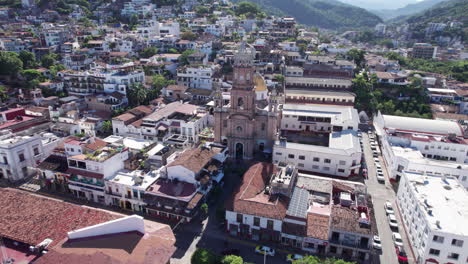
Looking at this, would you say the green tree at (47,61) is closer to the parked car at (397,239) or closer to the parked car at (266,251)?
the parked car at (266,251)

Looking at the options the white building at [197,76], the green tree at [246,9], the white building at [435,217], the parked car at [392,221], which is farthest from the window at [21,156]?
the green tree at [246,9]

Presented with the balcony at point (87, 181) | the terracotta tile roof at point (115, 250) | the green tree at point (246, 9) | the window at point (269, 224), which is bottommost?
the window at point (269, 224)

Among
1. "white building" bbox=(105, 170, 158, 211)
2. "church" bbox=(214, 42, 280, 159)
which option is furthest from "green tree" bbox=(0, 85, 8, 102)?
"church" bbox=(214, 42, 280, 159)

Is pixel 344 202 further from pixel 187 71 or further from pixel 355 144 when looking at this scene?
pixel 187 71

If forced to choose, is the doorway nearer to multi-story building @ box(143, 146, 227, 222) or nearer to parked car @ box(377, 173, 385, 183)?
multi-story building @ box(143, 146, 227, 222)

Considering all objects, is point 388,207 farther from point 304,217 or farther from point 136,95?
point 136,95
